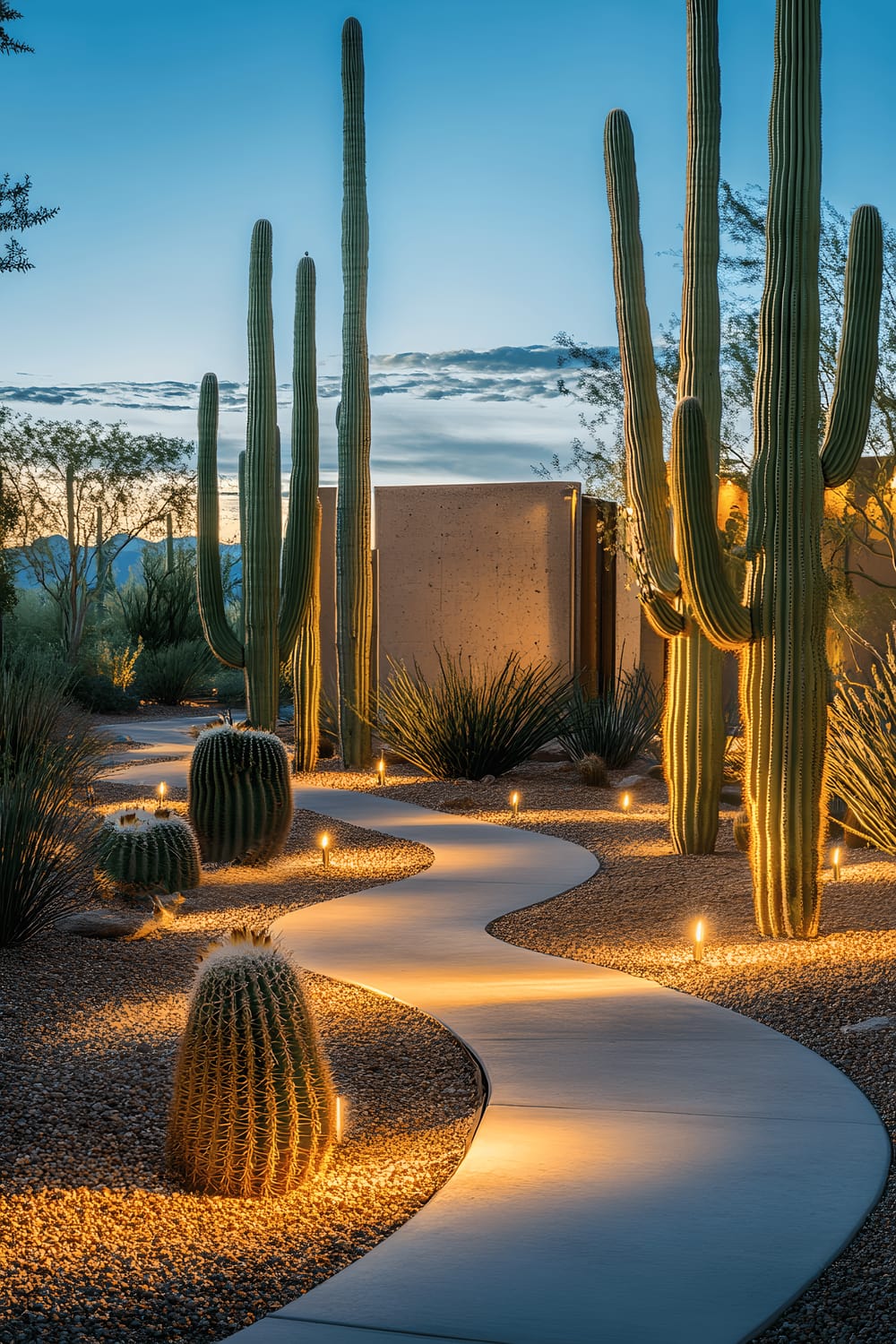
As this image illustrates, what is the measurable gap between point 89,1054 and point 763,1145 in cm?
246

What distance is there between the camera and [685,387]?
366 inches

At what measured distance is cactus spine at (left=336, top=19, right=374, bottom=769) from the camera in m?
A: 14.4

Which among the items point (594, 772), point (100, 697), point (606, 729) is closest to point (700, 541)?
point (594, 772)

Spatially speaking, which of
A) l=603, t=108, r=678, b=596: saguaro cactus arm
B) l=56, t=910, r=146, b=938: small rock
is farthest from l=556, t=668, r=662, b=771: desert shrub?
l=56, t=910, r=146, b=938: small rock

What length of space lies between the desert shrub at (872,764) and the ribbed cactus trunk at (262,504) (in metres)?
6.73

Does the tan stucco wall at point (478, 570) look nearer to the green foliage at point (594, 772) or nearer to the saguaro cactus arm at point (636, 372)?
the green foliage at point (594, 772)

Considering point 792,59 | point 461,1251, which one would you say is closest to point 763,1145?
point 461,1251

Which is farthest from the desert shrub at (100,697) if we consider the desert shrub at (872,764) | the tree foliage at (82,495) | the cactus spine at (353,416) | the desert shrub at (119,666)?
the desert shrub at (872,764)

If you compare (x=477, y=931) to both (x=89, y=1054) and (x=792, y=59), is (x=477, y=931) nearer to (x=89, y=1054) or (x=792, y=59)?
(x=89, y=1054)

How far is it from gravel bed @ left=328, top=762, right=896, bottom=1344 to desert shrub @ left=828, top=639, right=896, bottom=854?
1.16 feet

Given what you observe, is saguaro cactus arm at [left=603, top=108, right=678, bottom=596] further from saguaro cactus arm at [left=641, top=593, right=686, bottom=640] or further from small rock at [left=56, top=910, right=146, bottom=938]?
small rock at [left=56, top=910, right=146, bottom=938]

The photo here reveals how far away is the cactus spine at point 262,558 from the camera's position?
561 inches

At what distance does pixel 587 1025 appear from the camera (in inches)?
217

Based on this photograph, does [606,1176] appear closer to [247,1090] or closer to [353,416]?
[247,1090]
